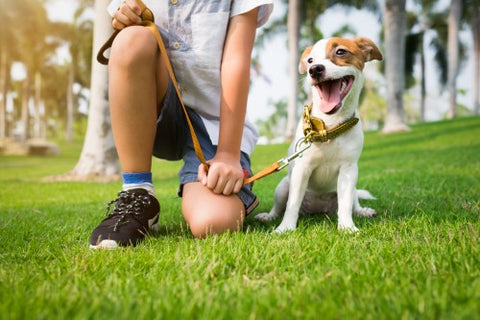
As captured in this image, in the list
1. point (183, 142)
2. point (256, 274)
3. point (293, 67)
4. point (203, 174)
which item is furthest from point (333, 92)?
point (293, 67)

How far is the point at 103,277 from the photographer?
4.68 feet

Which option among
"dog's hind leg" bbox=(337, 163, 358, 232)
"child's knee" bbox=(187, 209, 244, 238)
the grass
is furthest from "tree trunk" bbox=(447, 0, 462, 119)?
"child's knee" bbox=(187, 209, 244, 238)

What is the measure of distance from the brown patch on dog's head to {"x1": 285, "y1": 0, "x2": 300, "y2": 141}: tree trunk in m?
12.1

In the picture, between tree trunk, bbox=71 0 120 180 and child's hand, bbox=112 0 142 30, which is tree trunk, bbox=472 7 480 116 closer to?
tree trunk, bbox=71 0 120 180

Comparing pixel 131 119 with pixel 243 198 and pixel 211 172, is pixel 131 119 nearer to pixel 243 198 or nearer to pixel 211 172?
pixel 211 172

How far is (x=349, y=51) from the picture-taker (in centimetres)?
221

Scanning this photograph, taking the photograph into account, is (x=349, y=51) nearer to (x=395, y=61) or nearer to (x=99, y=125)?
(x=99, y=125)

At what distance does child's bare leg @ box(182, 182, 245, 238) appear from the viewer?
205 centimetres

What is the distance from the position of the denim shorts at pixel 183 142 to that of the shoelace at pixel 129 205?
364 millimetres

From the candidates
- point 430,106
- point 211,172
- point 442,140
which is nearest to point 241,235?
point 211,172

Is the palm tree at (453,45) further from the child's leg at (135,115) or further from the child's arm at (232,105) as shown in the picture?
the child's leg at (135,115)

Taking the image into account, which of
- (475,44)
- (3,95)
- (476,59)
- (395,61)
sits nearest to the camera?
(395,61)

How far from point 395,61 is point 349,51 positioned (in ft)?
40.6

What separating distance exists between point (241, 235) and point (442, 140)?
9.55 m
